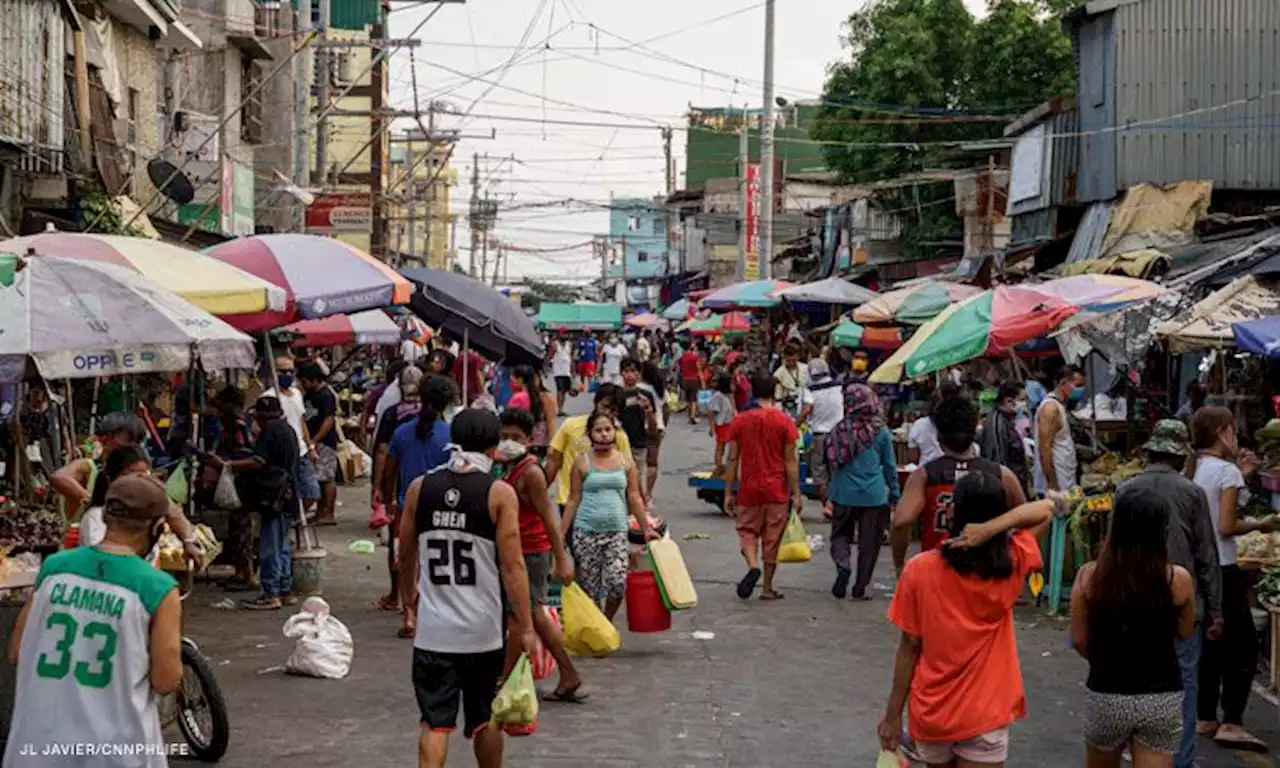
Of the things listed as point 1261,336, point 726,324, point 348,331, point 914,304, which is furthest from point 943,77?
point 1261,336

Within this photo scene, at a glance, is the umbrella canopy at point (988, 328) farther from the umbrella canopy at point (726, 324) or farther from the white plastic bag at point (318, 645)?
the umbrella canopy at point (726, 324)

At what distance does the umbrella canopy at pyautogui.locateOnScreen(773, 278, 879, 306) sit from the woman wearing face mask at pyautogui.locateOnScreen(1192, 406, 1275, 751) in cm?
1866

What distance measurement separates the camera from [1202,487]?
27.1ft

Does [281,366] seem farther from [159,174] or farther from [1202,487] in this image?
[1202,487]

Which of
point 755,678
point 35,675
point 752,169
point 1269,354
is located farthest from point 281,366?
point 752,169

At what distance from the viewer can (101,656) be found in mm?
5008

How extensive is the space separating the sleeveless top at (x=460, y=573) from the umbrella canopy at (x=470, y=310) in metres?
8.52

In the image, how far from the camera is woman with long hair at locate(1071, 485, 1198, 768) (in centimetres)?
609

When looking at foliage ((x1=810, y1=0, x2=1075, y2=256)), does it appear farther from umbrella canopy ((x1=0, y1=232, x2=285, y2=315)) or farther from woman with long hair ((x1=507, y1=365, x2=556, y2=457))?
umbrella canopy ((x1=0, y1=232, x2=285, y2=315))

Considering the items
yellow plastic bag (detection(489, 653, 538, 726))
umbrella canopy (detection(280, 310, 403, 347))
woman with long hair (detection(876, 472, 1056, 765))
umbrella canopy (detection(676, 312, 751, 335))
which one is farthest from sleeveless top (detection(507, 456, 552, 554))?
umbrella canopy (detection(676, 312, 751, 335))

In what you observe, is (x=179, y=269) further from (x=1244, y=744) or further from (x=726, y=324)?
(x=726, y=324)

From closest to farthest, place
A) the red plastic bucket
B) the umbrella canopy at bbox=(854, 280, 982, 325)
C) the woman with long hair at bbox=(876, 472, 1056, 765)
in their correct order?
the woman with long hair at bbox=(876, 472, 1056, 765) → the red plastic bucket → the umbrella canopy at bbox=(854, 280, 982, 325)

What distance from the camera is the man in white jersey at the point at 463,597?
22.6 ft

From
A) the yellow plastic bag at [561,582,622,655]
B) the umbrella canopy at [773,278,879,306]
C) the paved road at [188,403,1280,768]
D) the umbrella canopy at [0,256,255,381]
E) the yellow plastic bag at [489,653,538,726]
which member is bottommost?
the paved road at [188,403,1280,768]
